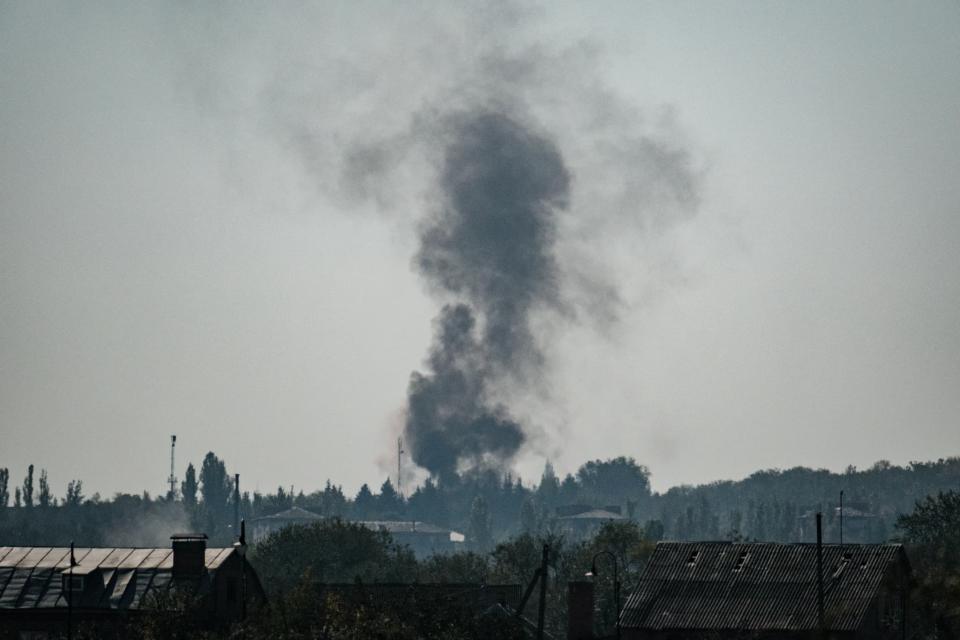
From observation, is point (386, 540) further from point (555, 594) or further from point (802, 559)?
point (802, 559)

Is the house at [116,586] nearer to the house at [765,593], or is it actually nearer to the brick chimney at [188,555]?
the brick chimney at [188,555]

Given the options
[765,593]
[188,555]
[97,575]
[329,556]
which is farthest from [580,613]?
[329,556]

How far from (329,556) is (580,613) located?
8000 cm

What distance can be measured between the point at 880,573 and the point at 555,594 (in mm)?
59014

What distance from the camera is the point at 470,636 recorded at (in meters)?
67.0

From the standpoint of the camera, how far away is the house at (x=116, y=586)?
76188 mm

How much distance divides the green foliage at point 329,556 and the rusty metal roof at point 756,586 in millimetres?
71644

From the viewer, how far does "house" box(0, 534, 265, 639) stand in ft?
250

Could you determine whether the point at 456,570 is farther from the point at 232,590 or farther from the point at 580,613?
the point at 580,613

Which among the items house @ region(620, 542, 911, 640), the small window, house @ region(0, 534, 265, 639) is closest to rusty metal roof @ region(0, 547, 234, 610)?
house @ region(0, 534, 265, 639)

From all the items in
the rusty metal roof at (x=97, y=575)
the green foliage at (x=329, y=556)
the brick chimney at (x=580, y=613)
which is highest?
the green foliage at (x=329, y=556)

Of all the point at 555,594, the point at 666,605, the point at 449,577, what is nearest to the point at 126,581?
the point at 666,605

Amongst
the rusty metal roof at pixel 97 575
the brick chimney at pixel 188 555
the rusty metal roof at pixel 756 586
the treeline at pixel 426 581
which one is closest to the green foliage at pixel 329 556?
the treeline at pixel 426 581

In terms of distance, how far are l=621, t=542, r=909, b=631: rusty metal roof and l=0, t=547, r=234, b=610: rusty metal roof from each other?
21.5 meters
